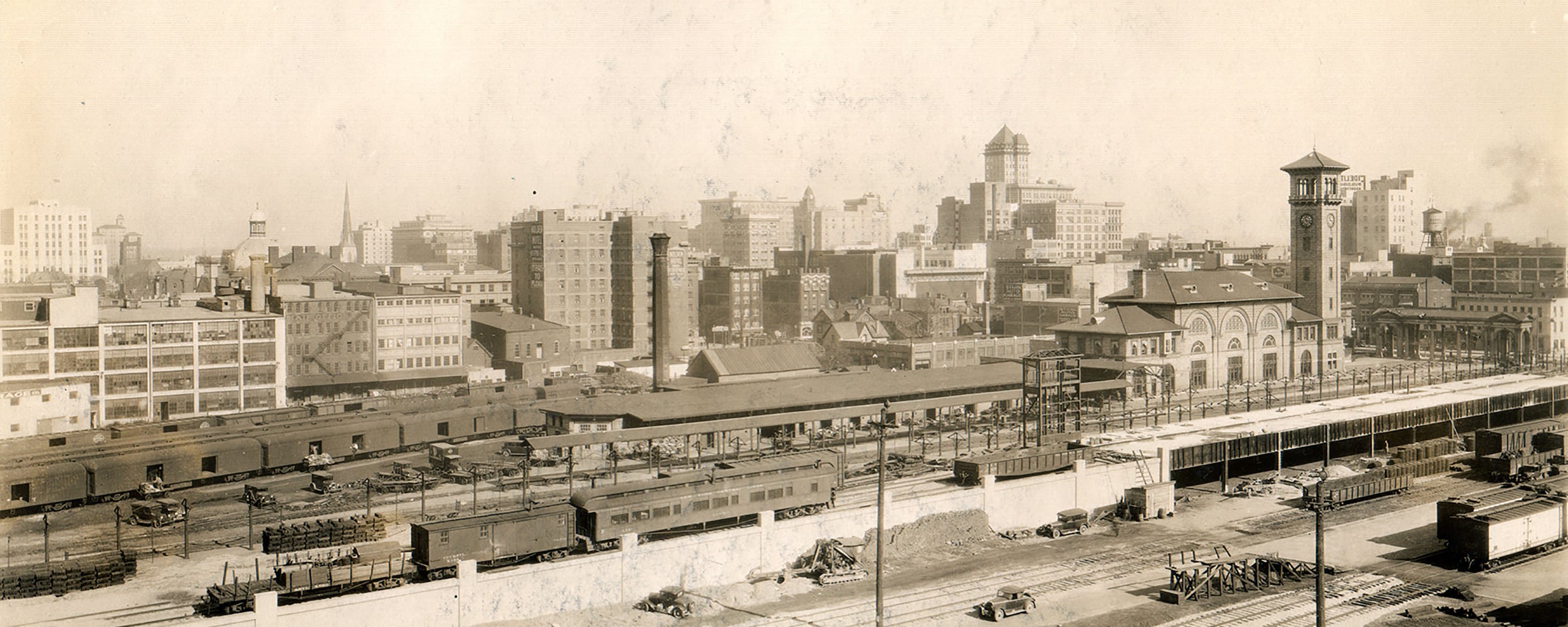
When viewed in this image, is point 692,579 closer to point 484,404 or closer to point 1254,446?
point 484,404

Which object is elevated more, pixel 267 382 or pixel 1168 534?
pixel 267 382

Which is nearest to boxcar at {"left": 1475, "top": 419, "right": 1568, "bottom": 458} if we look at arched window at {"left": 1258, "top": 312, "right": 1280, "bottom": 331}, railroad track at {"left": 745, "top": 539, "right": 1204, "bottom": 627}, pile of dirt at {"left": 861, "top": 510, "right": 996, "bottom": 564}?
railroad track at {"left": 745, "top": 539, "right": 1204, "bottom": 627}

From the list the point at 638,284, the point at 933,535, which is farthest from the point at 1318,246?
the point at 933,535

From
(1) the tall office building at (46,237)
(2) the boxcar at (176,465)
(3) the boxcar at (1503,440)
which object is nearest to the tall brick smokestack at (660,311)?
(2) the boxcar at (176,465)

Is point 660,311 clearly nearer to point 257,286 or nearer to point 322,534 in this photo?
point 257,286

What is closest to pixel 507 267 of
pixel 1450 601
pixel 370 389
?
pixel 370 389

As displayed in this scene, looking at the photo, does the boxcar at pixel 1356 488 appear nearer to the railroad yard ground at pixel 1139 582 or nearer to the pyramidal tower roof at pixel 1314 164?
the railroad yard ground at pixel 1139 582

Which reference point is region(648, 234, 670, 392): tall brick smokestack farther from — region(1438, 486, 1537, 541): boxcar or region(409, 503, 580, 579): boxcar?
region(1438, 486, 1537, 541): boxcar
